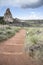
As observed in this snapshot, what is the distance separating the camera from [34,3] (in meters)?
3.42

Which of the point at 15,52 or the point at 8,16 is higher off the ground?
the point at 8,16

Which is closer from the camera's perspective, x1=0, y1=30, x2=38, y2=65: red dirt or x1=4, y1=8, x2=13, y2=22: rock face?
x1=0, y1=30, x2=38, y2=65: red dirt

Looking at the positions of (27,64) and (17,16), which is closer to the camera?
(27,64)

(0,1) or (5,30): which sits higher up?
(0,1)

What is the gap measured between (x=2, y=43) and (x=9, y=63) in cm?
60

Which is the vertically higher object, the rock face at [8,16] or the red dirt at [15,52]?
the rock face at [8,16]

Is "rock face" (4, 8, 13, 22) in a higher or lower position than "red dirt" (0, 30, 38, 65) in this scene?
higher

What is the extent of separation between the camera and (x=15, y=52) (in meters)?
3.26

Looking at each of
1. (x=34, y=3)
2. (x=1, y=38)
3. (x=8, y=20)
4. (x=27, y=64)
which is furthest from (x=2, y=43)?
(x=34, y=3)

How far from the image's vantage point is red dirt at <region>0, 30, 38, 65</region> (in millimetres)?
3070

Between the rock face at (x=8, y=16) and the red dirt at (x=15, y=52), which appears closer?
the red dirt at (x=15, y=52)

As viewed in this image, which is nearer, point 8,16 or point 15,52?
point 15,52

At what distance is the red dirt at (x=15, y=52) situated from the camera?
307 cm

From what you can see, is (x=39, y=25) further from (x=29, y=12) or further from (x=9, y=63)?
(x=9, y=63)
